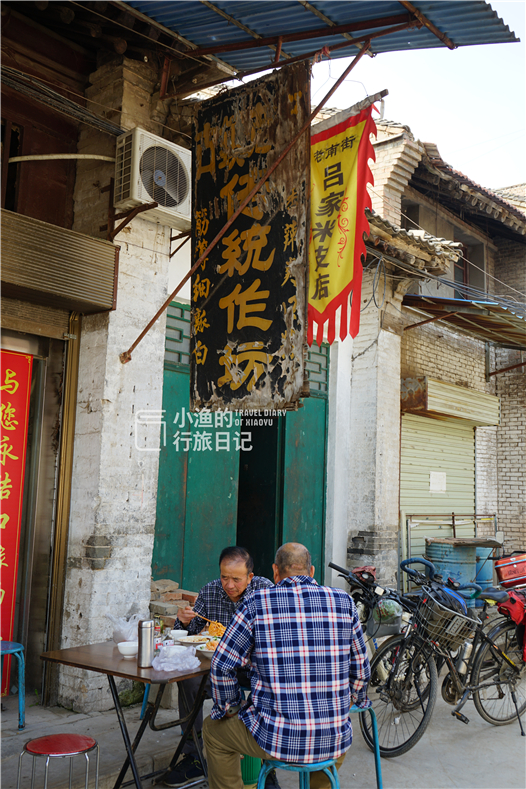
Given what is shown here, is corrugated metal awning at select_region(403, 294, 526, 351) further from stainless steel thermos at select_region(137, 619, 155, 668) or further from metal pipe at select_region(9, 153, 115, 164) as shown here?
stainless steel thermos at select_region(137, 619, 155, 668)

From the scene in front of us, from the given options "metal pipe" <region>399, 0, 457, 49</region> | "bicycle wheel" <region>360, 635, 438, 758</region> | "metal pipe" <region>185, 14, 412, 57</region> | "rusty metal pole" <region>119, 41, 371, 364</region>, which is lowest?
"bicycle wheel" <region>360, 635, 438, 758</region>

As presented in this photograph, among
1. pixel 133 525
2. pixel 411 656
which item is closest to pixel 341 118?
pixel 133 525

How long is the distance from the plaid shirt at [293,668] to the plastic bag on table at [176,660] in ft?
1.50

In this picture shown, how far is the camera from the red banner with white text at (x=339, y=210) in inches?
175

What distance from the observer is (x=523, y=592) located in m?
6.10

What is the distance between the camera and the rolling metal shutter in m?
10.8

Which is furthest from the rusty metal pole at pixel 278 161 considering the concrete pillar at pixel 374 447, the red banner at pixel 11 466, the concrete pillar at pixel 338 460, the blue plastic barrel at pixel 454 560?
the blue plastic barrel at pixel 454 560

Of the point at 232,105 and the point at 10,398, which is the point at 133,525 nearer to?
the point at 10,398

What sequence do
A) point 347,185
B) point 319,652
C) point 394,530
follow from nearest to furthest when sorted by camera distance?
point 319,652, point 347,185, point 394,530

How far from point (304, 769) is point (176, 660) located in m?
0.94

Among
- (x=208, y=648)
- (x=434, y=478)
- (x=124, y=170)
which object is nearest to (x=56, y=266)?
(x=124, y=170)

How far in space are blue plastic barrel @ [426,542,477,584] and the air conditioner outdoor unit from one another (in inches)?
273

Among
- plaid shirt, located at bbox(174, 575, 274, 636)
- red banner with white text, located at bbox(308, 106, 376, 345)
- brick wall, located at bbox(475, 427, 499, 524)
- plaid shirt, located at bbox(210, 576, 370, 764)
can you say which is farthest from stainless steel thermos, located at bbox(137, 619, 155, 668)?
brick wall, located at bbox(475, 427, 499, 524)

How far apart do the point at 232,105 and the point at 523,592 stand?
16.1ft
